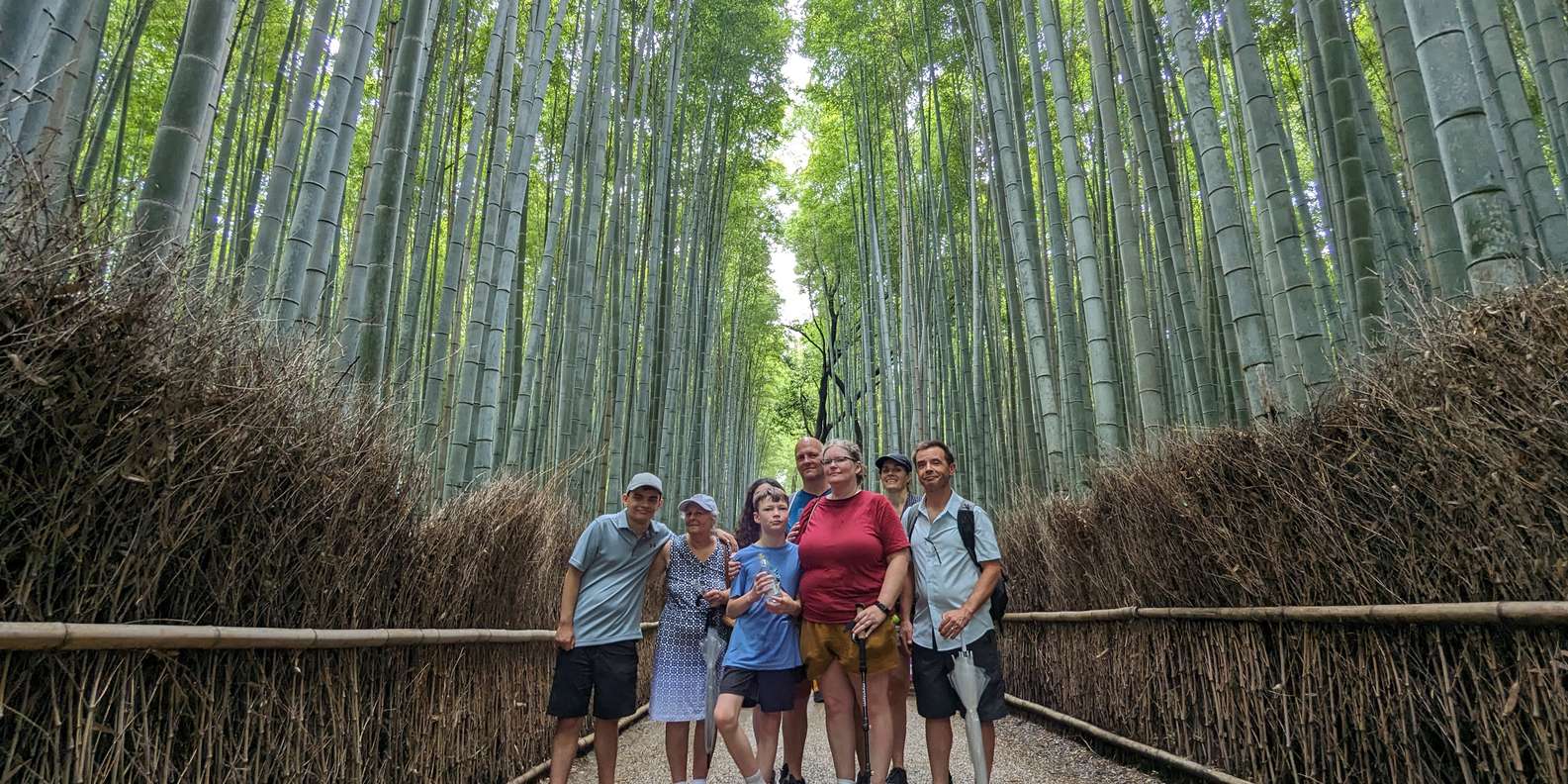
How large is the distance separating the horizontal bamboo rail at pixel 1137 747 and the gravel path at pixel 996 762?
0.26 ft

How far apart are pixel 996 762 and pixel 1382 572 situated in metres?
2.06

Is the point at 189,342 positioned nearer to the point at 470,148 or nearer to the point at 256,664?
the point at 256,664

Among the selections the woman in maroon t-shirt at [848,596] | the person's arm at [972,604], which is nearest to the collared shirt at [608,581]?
the woman in maroon t-shirt at [848,596]

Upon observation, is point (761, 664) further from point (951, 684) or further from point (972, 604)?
point (972, 604)

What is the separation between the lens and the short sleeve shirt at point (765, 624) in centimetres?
257

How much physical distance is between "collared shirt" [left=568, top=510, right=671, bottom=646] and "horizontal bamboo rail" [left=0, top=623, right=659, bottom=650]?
0.49 metres

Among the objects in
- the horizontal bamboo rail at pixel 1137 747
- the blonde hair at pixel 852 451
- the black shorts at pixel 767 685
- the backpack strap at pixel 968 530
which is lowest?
the horizontal bamboo rail at pixel 1137 747

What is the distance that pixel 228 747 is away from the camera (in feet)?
5.22

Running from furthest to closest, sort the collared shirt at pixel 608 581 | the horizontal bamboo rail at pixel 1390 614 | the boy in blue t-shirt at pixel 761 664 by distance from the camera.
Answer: the collared shirt at pixel 608 581, the boy in blue t-shirt at pixel 761 664, the horizontal bamboo rail at pixel 1390 614

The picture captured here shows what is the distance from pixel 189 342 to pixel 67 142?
1978mm

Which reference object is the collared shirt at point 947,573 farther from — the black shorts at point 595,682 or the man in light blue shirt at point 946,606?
the black shorts at point 595,682

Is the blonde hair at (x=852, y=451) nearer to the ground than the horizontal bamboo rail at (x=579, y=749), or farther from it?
farther from it

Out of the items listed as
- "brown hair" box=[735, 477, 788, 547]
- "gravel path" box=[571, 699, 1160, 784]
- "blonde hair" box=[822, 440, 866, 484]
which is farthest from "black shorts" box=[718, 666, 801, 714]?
"gravel path" box=[571, 699, 1160, 784]

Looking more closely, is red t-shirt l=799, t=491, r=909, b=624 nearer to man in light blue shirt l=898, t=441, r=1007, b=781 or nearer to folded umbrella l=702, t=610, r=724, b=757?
man in light blue shirt l=898, t=441, r=1007, b=781
